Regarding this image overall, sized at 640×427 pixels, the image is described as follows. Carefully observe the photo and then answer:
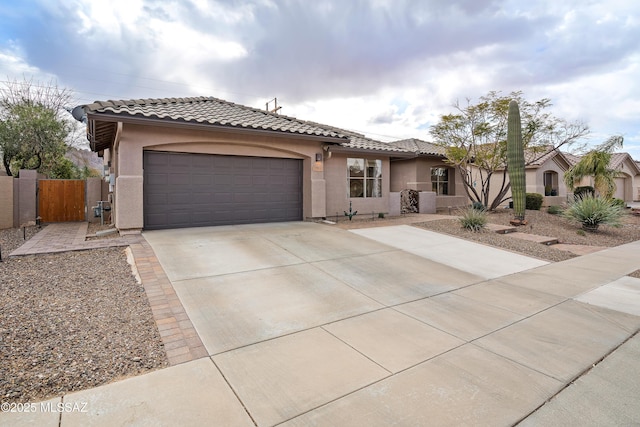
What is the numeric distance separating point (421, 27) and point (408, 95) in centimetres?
715

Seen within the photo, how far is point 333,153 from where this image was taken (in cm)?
1335

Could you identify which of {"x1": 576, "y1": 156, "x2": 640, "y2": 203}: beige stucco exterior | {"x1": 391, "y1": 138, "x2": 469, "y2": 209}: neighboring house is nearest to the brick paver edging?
{"x1": 391, "y1": 138, "x2": 469, "y2": 209}: neighboring house

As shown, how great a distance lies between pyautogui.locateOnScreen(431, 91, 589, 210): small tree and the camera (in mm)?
14531

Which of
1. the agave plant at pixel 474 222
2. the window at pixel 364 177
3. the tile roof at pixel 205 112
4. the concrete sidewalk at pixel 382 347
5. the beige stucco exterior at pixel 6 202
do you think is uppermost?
the tile roof at pixel 205 112

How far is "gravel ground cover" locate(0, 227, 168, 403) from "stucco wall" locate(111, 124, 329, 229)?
120 inches

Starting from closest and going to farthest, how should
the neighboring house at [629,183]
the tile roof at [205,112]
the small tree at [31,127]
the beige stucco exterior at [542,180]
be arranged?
1. the tile roof at [205,112]
2. the small tree at [31,127]
3. the beige stucco exterior at [542,180]
4. the neighboring house at [629,183]

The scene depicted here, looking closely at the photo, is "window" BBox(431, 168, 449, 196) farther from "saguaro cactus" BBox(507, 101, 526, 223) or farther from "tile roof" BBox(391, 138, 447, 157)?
"saguaro cactus" BBox(507, 101, 526, 223)

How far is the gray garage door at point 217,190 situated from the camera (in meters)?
9.44

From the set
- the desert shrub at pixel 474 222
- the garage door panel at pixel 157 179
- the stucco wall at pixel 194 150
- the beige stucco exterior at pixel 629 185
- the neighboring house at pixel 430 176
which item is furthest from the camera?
the beige stucco exterior at pixel 629 185

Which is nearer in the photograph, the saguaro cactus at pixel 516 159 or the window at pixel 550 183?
the saguaro cactus at pixel 516 159

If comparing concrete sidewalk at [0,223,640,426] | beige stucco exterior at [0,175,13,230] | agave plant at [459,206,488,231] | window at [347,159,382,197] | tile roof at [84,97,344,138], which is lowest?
concrete sidewalk at [0,223,640,426]

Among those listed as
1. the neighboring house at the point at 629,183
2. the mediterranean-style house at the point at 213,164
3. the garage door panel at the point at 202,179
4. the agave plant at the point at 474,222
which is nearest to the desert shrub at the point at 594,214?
the agave plant at the point at 474,222

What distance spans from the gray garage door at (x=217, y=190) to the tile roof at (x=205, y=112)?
1164 millimetres

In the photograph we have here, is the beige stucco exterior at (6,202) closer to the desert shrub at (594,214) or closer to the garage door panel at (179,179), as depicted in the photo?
the garage door panel at (179,179)
